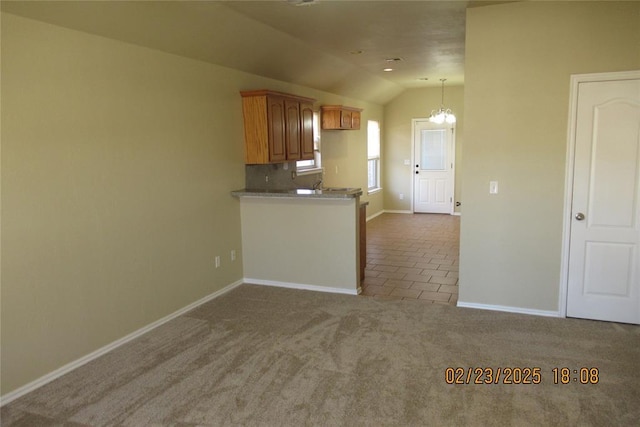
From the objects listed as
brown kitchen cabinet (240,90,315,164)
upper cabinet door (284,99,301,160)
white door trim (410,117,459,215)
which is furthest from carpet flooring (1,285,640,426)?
white door trim (410,117,459,215)

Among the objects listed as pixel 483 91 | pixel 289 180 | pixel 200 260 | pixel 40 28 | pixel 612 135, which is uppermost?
pixel 40 28

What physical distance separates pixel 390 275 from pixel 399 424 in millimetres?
2894

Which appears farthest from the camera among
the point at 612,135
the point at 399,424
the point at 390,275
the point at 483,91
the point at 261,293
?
the point at 390,275

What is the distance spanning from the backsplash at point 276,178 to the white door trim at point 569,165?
3168 millimetres

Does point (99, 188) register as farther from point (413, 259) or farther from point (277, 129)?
point (413, 259)

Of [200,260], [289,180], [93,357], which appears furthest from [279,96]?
[93,357]

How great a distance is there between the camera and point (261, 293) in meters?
4.77

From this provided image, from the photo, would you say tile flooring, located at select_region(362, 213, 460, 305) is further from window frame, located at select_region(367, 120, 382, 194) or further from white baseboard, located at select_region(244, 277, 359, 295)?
window frame, located at select_region(367, 120, 382, 194)

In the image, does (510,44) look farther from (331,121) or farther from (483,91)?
(331,121)

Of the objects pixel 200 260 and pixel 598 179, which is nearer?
pixel 598 179

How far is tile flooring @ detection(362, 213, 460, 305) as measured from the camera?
187 inches

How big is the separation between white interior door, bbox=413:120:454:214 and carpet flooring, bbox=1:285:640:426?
580 centimetres

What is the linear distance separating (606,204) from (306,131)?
133 inches

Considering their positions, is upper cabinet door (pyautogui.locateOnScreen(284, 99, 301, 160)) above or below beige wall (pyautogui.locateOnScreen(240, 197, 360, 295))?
above
